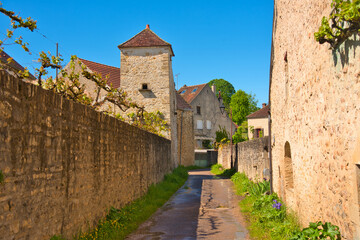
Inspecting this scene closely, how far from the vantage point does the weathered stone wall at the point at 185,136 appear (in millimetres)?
35594

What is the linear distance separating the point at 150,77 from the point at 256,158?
9963 millimetres

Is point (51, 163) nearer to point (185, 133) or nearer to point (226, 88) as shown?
point (185, 133)

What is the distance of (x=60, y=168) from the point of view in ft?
18.0

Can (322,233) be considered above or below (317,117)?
below

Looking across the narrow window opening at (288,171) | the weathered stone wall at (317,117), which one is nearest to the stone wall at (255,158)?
the narrow window opening at (288,171)

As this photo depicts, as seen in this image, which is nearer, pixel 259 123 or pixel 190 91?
pixel 259 123

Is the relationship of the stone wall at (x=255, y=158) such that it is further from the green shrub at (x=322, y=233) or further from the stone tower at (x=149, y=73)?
the green shrub at (x=322, y=233)

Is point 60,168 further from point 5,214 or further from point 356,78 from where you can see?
point 356,78

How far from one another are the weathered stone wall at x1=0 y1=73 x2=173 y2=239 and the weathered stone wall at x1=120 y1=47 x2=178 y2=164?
13371 mm

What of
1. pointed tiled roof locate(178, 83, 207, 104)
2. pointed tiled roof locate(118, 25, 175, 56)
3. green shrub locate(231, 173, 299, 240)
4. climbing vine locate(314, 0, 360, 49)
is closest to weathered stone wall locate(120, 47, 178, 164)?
pointed tiled roof locate(118, 25, 175, 56)

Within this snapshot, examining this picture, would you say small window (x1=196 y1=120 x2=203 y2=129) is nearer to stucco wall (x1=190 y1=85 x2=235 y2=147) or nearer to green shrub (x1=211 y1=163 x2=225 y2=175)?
stucco wall (x1=190 y1=85 x2=235 y2=147)

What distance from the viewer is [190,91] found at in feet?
157

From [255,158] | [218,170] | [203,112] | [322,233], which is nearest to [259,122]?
[203,112]

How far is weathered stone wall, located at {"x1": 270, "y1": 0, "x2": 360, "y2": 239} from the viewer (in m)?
4.27
